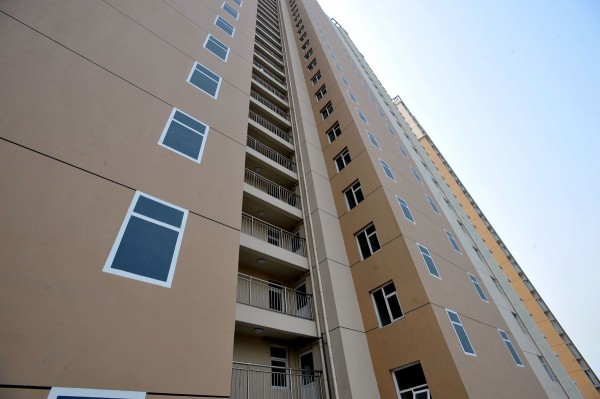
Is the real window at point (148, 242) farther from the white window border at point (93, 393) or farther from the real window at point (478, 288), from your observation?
the real window at point (478, 288)

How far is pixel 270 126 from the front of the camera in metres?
17.1

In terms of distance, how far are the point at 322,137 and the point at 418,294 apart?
10816mm

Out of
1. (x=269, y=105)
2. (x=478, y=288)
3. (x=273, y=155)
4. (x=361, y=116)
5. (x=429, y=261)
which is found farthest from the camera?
(x=269, y=105)

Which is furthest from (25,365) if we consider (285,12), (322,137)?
(285,12)

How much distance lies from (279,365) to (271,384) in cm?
141

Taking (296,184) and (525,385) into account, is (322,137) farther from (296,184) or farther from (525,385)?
(525,385)

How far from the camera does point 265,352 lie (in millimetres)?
9727

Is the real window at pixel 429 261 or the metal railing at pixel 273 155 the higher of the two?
the metal railing at pixel 273 155

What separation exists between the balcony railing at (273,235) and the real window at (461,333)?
5.66m

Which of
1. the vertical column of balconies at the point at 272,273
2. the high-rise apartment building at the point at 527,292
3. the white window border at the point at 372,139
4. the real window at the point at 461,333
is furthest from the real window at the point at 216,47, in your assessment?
the high-rise apartment building at the point at 527,292

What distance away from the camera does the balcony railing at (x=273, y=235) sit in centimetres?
1221

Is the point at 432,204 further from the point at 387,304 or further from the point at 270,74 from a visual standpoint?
the point at 270,74

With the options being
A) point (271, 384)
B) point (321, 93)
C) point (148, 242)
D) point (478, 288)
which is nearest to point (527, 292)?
point (478, 288)

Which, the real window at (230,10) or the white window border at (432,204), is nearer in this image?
the white window border at (432,204)
